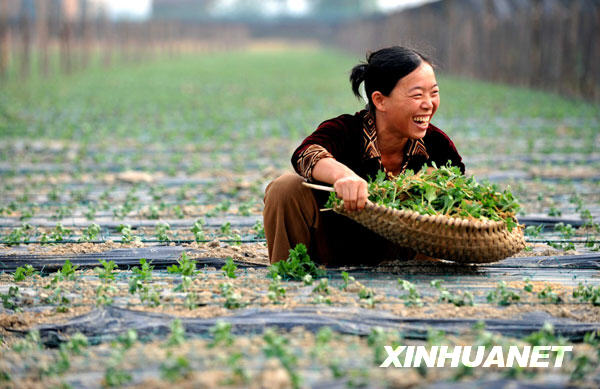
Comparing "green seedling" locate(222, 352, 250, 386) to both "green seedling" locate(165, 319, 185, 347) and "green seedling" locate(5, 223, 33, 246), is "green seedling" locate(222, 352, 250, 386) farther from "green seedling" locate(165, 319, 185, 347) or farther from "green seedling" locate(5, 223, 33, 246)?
"green seedling" locate(5, 223, 33, 246)

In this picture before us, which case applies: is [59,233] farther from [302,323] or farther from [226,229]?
[302,323]

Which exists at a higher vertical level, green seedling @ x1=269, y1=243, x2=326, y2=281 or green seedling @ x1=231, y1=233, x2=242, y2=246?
green seedling @ x1=269, y1=243, x2=326, y2=281

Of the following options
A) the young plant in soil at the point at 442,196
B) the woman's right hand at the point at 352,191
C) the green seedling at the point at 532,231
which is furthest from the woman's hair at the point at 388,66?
the green seedling at the point at 532,231

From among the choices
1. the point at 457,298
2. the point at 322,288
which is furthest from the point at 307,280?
the point at 457,298

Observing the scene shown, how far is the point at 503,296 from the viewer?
135 inches

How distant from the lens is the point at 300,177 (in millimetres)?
3812

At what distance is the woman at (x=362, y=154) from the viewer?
3.75 metres

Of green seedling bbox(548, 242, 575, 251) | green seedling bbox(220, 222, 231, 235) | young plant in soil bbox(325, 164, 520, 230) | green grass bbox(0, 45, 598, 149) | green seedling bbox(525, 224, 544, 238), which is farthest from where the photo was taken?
green grass bbox(0, 45, 598, 149)

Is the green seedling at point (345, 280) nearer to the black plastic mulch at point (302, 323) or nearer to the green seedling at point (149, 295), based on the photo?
the black plastic mulch at point (302, 323)

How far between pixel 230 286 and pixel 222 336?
63 centimetres

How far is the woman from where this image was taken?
3.75 metres

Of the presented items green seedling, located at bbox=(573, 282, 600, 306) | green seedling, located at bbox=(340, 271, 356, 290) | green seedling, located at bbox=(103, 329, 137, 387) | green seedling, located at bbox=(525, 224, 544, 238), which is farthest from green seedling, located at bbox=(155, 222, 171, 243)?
green seedling, located at bbox=(573, 282, 600, 306)

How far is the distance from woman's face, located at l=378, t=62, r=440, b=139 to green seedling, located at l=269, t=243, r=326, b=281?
2.64 ft

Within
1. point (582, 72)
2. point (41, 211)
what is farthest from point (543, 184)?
point (582, 72)
